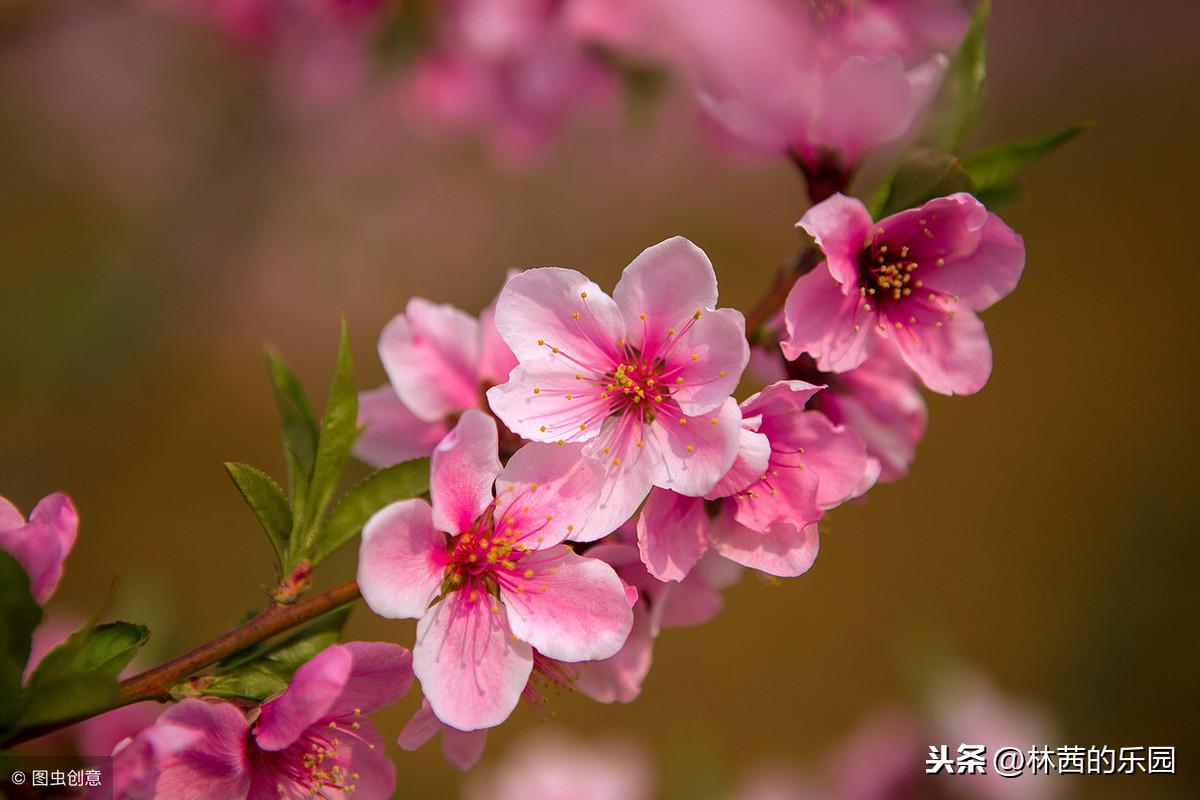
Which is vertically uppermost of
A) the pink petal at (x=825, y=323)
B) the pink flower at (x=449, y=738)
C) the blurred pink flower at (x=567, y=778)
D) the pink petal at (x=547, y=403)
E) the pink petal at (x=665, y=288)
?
the pink petal at (x=665, y=288)

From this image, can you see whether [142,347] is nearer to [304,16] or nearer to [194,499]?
[194,499]

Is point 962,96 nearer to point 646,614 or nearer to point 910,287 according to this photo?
point 910,287

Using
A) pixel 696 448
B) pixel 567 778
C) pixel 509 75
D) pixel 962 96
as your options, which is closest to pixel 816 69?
pixel 962 96

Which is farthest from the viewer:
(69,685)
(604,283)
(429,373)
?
(604,283)

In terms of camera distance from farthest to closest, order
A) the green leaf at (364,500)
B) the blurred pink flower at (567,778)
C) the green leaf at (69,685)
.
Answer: the blurred pink flower at (567,778) < the green leaf at (364,500) < the green leaf at (69,685)

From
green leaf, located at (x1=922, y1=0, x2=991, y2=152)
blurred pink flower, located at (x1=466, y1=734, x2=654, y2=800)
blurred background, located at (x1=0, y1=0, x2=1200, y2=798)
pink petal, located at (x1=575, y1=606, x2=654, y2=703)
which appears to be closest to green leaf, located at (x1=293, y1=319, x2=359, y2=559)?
pink petal, located at (x1=575, y1=606, x2=654, y2=703)

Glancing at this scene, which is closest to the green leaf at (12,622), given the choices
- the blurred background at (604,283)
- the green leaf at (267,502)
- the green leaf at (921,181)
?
the green leaf at (267,502)

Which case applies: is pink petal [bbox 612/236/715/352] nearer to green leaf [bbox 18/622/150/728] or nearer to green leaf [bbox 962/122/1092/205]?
green leaf [bbox 962/122/1092/205]

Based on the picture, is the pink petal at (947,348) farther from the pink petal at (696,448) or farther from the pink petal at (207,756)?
the pink petal at (207,756)
